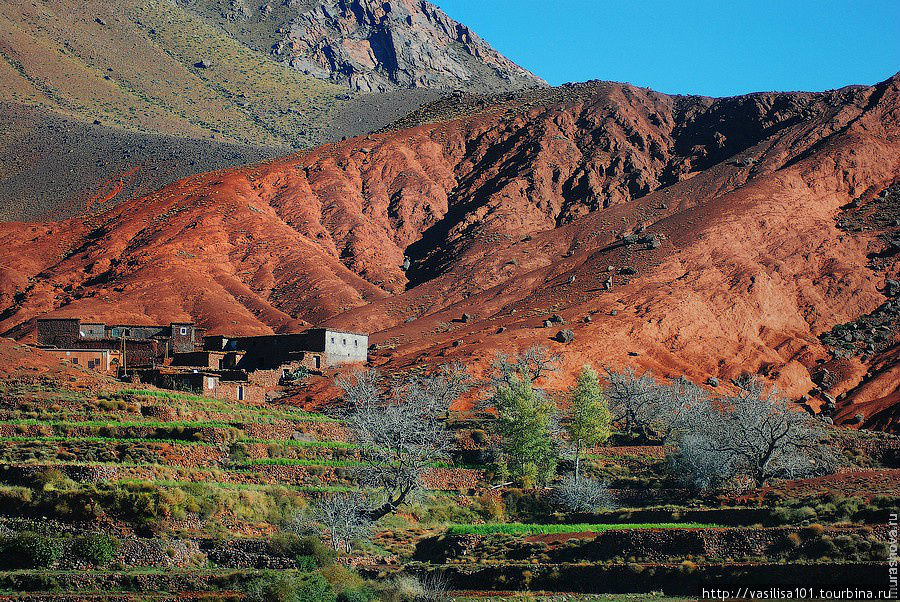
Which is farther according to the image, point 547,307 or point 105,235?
point 105,235

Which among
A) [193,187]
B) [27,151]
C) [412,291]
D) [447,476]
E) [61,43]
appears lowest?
[447,476]

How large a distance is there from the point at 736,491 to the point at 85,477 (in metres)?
23.2

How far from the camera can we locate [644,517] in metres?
34.5

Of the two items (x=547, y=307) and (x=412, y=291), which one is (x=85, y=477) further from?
(x=412, y=291)

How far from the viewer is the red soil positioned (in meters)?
72.7

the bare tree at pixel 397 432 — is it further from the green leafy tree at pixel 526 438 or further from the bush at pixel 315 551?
the bush at pixel 315 551

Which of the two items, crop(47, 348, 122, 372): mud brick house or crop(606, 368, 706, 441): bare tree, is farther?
crop(47, 348, 122, 372): mud brick house

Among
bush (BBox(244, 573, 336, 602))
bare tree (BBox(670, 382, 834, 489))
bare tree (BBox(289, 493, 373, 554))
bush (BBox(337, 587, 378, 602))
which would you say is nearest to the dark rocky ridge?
bare tree (BBox(670, 382, 834, 489))

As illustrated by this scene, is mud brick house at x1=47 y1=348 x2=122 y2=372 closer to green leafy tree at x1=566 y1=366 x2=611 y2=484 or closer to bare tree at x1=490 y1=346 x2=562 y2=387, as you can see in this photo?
bare tree at x1=490 y1=346 x2=562 y2=387

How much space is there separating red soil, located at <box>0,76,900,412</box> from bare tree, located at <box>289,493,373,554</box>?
2910cm

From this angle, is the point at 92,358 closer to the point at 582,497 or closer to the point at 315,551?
the point at 582,497

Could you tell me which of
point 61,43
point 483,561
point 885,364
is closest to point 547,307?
point 885,364

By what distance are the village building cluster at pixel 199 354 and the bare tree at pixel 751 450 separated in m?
22.2

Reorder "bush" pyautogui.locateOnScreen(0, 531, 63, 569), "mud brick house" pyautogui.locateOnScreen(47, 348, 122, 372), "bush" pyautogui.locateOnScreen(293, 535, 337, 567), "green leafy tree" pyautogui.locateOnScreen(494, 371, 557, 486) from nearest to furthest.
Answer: "bush" pyautogui.locateOnScreen(0, 531, 63, 569), "bush" pyautogui.locateOnScreen(293, 535, 337, 567), "green leafy tree" pyautogui.locateOnScreen(494, 371, 557, 486), "mud brick house" pyautogui.locateOnScreen(47, 348, 122, 372)
